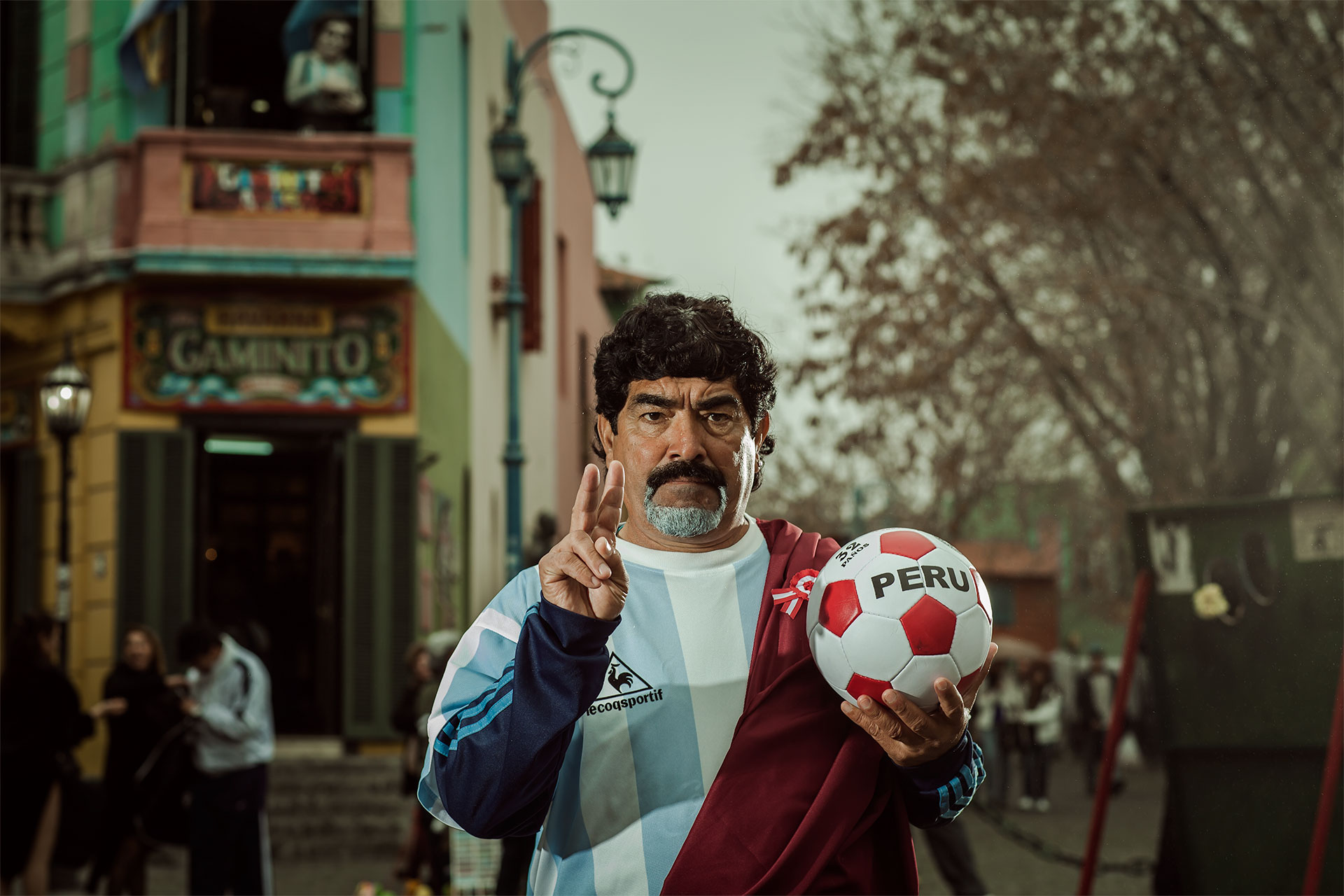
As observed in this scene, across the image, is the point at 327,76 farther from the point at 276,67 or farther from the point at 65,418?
the point at 65,418

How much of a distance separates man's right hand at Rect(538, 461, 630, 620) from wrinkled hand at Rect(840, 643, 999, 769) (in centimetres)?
45

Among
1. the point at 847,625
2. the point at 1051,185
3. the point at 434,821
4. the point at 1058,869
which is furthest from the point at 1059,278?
the point at 847,625

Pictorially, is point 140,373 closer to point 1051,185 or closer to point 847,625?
point 1051,185

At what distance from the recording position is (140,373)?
13.4 m

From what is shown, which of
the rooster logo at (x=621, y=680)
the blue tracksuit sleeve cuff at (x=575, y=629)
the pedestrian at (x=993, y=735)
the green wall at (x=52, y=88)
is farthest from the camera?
the pedestrian at (x=993, y=735)

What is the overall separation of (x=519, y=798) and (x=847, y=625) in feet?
2.00

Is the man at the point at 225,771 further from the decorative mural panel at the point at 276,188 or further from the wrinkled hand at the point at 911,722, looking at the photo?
the wrinkled hand at the point at 911,722

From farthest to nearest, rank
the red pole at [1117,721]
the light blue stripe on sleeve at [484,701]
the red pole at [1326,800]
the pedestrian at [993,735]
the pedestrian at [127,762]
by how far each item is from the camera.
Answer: the pedestrian at [993,735]
the pedestrian at [127,762]
the red pole at [1117,721]
the red pole at [1326,800]
the light blue stripe on sleeve at [484,701]

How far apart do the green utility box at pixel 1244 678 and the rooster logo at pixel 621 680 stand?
457cm

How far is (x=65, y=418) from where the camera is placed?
10.9 metres

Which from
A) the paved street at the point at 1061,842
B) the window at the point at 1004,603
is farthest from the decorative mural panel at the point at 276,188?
the window at the point at 1004,603

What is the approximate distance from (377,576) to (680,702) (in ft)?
37.2

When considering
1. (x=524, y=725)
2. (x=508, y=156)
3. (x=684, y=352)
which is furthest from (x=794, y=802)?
(x=508, y=156)

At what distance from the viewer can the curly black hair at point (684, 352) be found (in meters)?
2.68
